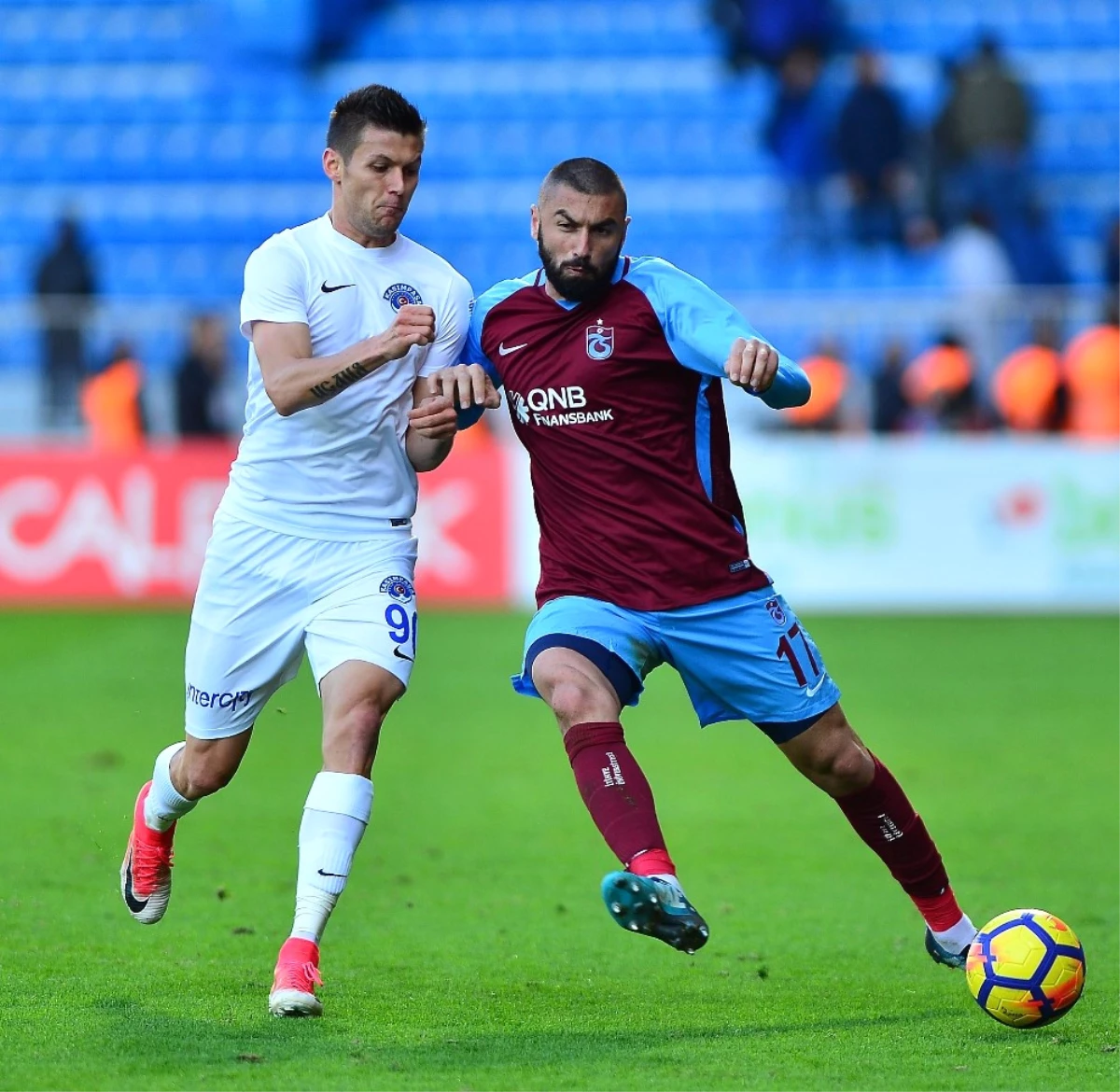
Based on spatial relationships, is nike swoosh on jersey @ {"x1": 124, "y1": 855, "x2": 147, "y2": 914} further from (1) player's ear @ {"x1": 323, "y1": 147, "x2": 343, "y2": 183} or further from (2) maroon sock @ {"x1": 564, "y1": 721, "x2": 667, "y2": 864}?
(1) player's ear @ {"x1": 323, "y1": 147, "x2": 343, "y2": 183}

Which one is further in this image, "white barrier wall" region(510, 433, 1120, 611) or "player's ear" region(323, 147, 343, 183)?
"white barrier wall" region(510, 433, 1120, 611)

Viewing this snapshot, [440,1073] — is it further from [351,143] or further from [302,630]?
[351,143]

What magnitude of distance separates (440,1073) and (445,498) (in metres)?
12.2

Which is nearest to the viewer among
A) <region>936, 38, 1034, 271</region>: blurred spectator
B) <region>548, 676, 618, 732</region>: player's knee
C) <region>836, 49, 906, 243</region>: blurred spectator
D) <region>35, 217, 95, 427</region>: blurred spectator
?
<region>548, 676, 618, 732</region>: player's knee

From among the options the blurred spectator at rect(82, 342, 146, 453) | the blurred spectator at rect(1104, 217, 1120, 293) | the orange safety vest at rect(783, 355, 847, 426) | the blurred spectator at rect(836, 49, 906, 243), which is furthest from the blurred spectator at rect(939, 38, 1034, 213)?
the blurred spectator at rect(82, 342, 146, 453)

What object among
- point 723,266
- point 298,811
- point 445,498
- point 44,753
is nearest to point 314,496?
point 298,811

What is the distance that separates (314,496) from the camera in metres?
5.86

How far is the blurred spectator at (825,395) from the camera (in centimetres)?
1764

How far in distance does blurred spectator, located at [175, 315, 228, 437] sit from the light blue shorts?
12.9 metres

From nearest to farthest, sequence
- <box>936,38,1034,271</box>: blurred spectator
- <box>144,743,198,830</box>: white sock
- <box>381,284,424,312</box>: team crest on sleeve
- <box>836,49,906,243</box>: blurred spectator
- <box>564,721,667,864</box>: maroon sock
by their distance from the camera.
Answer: <box>564,721,667,864</box>: maroon sock → <box>381,284,424,312</box>: team crest on sleeve → <box>144,743,198,830</box>: white sock → <box>836,49,906,243</box>: blurred spectator → <box>936,38,1034,271</box>: blurred spectator

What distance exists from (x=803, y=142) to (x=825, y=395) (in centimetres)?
529

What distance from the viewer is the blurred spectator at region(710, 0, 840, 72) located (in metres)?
23.1

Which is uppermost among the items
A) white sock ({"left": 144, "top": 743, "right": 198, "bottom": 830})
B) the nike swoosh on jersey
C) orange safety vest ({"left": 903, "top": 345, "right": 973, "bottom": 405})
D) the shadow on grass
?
orange safety vest ({"left": 903, "top": 345, "right": 973, "bottom": 405})

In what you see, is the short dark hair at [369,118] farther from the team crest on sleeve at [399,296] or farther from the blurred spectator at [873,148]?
the blurred spectator at [873,148]
